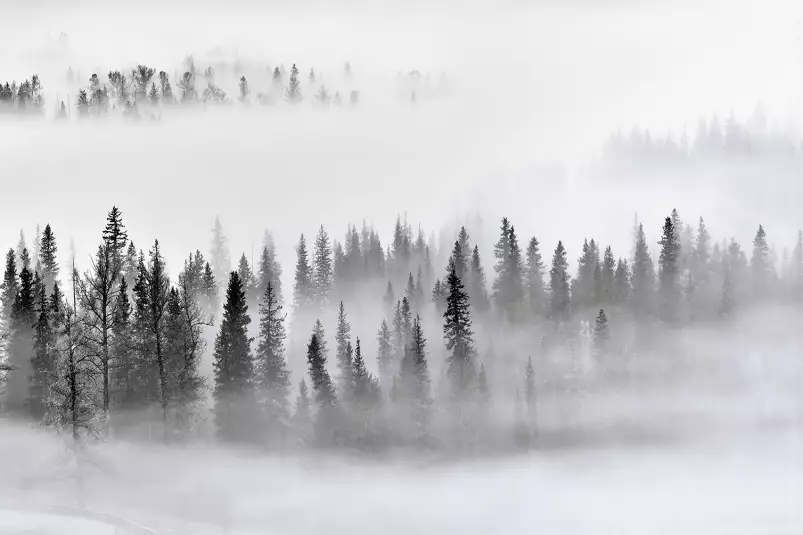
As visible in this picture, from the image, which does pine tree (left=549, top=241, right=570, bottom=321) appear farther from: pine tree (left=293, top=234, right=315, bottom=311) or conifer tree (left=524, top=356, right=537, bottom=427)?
pine tree (left=293, top=234, right=315, bottom=311)

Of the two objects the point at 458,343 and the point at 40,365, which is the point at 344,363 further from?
the point at 40,365

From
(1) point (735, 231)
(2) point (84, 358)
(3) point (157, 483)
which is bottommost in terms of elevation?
(3) point (157, 483)

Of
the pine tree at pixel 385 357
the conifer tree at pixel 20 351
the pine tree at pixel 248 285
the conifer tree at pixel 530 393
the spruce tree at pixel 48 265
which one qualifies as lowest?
the conifer tree at pixel 530 393

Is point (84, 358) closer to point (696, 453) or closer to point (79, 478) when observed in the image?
point (79, 478)

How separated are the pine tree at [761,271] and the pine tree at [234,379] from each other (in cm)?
7554

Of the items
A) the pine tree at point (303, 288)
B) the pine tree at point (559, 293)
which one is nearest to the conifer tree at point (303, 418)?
the pine tree at point (559, 293)

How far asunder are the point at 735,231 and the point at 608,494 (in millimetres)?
103347

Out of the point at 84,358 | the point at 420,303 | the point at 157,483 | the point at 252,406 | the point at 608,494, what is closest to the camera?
the point at 84,358

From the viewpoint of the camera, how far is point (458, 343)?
240ft

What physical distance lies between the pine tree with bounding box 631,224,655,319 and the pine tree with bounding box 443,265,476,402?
32.9 m

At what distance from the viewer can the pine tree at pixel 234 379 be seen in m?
62.2

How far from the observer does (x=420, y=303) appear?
4355 inches

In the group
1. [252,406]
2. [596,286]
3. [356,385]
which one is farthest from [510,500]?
[596,286]

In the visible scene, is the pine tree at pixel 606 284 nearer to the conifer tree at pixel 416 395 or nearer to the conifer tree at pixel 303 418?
the conifer tree at pixel 416 395
